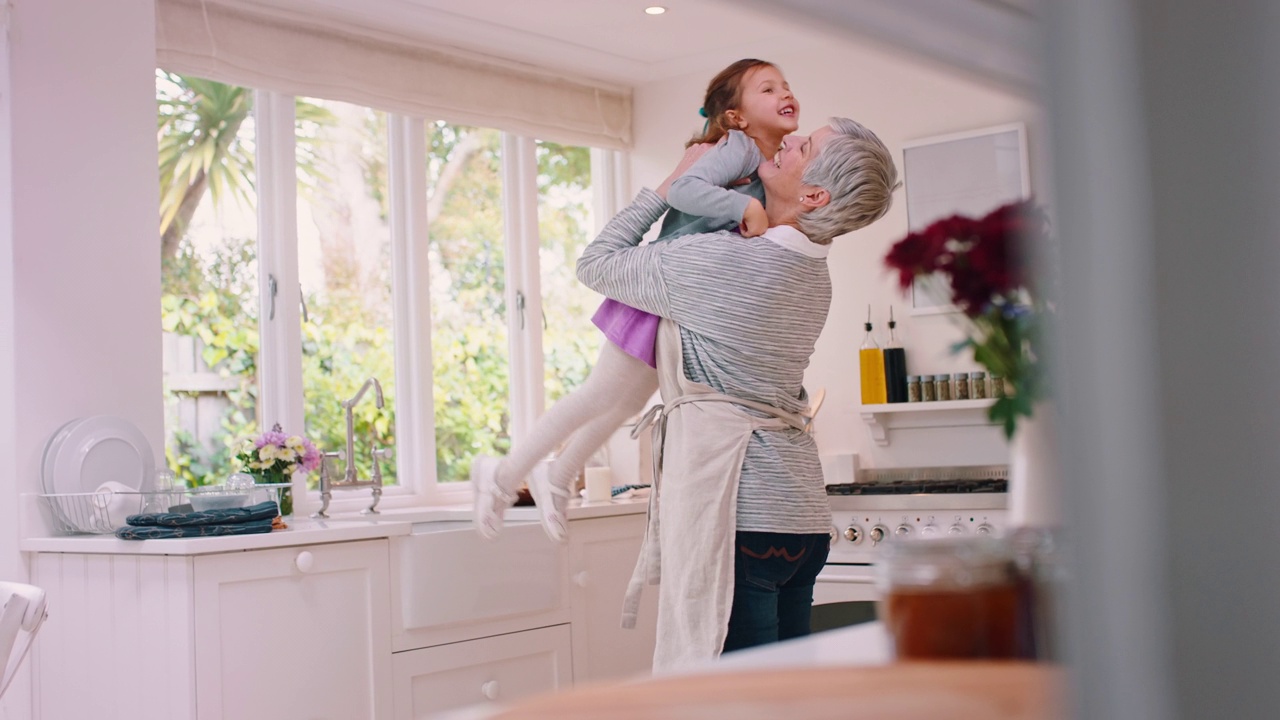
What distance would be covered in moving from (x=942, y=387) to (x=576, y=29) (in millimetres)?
1783

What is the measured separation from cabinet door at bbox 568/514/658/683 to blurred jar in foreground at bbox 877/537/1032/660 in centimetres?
300

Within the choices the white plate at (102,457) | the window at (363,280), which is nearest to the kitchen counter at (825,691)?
the white plate at (102,457)

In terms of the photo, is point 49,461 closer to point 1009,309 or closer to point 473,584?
point 473,584

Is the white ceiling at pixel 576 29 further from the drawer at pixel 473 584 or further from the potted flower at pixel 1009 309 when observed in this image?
the potted flower at pixel 1009 309

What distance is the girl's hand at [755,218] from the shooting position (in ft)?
5.33

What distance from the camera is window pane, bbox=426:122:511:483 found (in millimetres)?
4137

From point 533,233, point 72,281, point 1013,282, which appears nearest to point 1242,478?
point 1013,282

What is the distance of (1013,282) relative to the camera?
30 cm

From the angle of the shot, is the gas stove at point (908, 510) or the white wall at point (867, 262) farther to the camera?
the white wall at point (867, 262)

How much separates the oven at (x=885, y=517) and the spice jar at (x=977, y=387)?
0.24 metres

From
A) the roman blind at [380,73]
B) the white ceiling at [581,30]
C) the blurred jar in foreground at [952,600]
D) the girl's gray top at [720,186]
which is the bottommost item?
the blurred jar in foreground at [952,600]

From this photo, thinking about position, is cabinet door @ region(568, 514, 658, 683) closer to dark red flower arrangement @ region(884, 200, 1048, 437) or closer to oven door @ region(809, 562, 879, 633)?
oven door @ region(809, 562, 879, 633)

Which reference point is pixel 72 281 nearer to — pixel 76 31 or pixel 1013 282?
pixel 76 31

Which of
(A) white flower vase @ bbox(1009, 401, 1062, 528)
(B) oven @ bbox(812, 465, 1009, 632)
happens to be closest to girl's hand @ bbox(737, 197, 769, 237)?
(A) white flower vase @ bbox(1009, 401, 1062, 528)
